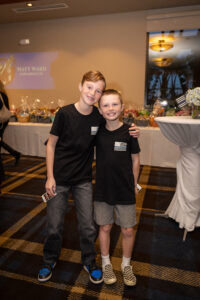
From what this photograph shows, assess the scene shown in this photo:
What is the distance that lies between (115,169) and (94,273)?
0.70 metres

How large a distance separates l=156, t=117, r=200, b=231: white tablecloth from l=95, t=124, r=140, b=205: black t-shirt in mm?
528

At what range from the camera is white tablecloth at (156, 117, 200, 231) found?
166cm

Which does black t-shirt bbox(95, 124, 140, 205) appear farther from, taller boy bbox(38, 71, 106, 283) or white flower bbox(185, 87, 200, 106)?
white flower bbox(185, 87, 200, 106)

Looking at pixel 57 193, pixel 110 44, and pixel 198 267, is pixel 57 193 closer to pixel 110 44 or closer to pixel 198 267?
pixel 198 267

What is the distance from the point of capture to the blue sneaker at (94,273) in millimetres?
1399

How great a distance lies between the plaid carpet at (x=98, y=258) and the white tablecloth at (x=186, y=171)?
0.53 feet

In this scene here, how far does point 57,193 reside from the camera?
136 cm

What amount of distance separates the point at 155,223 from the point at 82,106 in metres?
1.39

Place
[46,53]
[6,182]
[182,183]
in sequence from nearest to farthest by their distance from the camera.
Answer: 1. [182,183]
2. [6,182]
3. [46,53]

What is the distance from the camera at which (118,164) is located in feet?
4.24

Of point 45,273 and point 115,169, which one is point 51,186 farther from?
point 45,273

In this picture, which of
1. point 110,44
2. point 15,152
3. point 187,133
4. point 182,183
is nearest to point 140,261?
point 182,183

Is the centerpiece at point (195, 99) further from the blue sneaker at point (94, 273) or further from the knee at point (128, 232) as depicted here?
the blue sneaker at point (94, 273)

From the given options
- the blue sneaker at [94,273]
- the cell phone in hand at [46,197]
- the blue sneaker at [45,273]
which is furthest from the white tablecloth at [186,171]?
the blue sneaker at [45,273]
